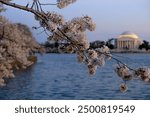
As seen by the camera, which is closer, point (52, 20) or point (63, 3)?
point (52, 20)

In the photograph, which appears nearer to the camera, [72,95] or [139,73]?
[139,73]

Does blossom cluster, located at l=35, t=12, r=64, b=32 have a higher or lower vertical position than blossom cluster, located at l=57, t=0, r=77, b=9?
lower

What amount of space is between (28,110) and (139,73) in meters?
2.28

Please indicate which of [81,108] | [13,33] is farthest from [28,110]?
[13,33]

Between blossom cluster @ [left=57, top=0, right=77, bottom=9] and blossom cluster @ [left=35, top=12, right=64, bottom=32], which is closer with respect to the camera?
blossom cluster @ [left=35, top=12, right=64, bottom=32]

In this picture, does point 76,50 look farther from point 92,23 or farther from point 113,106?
point 113,106

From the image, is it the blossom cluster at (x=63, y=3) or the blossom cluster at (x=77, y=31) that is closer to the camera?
the blossom cluster at (x=77, y=31)

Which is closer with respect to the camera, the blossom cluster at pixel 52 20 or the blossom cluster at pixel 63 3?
the blossom cluster at pixel 52 20

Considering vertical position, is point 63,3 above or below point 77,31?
above

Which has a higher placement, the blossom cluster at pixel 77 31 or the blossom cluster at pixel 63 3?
the blossom cluster at pixel 63 3

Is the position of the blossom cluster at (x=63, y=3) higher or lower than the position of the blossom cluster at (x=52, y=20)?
higher

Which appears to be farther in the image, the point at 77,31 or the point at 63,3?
the point at 63,3

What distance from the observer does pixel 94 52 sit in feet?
15.6

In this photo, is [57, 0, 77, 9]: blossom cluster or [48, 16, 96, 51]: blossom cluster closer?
[48, 16, 96, 51]: blossom cluster
